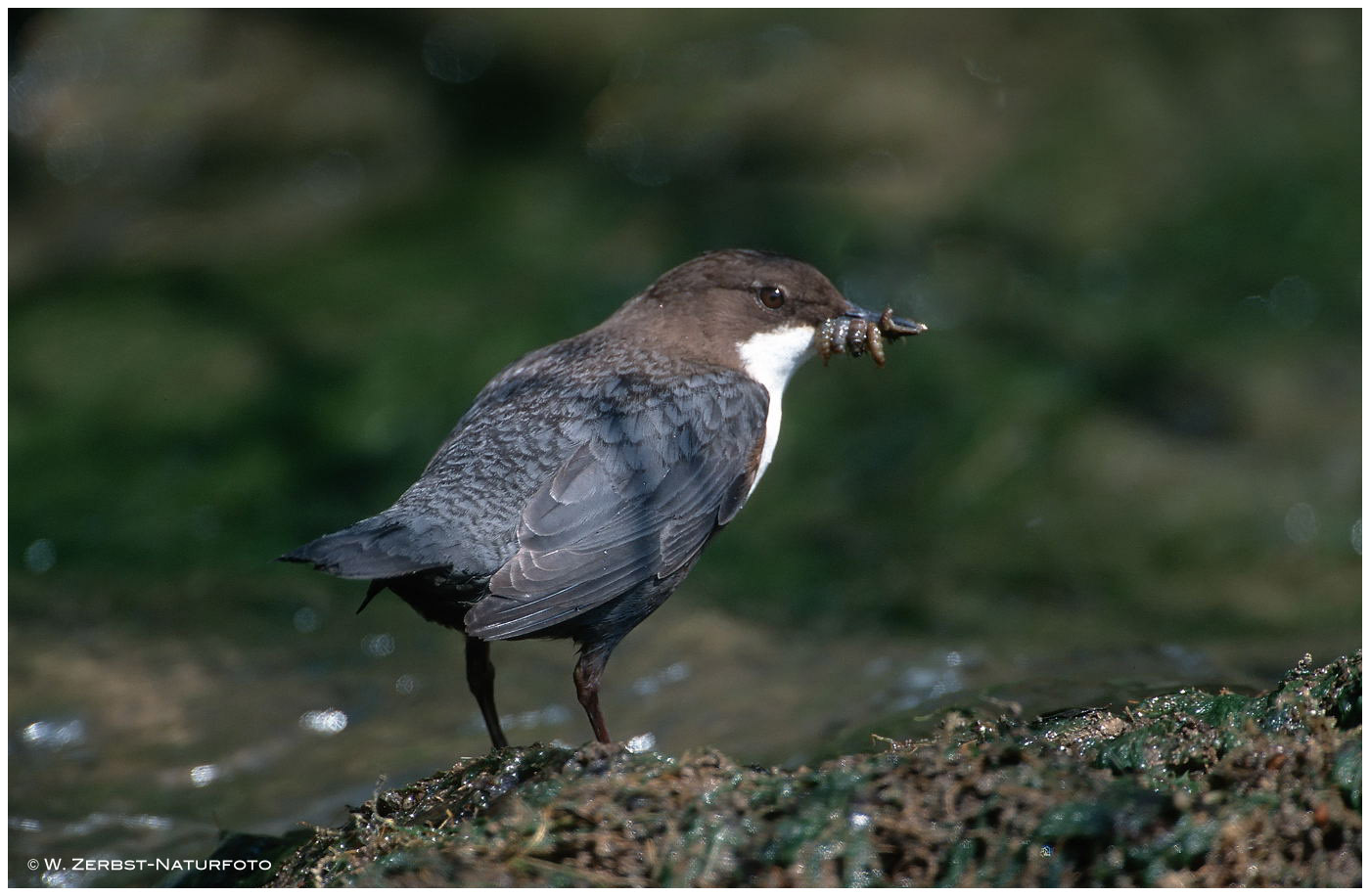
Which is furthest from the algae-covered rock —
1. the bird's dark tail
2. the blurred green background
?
the blurred green background

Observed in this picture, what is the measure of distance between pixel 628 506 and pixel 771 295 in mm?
962

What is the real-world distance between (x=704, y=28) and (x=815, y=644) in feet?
13.9

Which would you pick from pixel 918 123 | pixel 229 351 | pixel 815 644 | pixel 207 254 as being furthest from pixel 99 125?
pixel 815 644

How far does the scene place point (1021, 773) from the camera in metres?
2.38

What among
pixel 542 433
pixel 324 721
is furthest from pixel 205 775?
pixel 542 433

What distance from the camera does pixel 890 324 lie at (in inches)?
160

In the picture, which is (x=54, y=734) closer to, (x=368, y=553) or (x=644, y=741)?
(x=644, y=741)

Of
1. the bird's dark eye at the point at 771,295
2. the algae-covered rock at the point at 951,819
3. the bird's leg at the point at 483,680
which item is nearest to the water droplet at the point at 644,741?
the bird's leg at the point at 483,680

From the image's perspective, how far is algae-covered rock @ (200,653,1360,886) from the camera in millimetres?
2240

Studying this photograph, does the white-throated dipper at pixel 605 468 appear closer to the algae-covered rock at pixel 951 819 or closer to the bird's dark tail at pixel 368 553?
the bird's dark tail at pixel 368 553

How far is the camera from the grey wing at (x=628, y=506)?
10.7 ft

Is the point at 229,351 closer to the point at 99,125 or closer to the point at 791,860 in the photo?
the point at 99,125

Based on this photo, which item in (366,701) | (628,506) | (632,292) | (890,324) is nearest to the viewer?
(628,506)

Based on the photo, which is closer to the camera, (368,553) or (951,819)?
(951,819)
